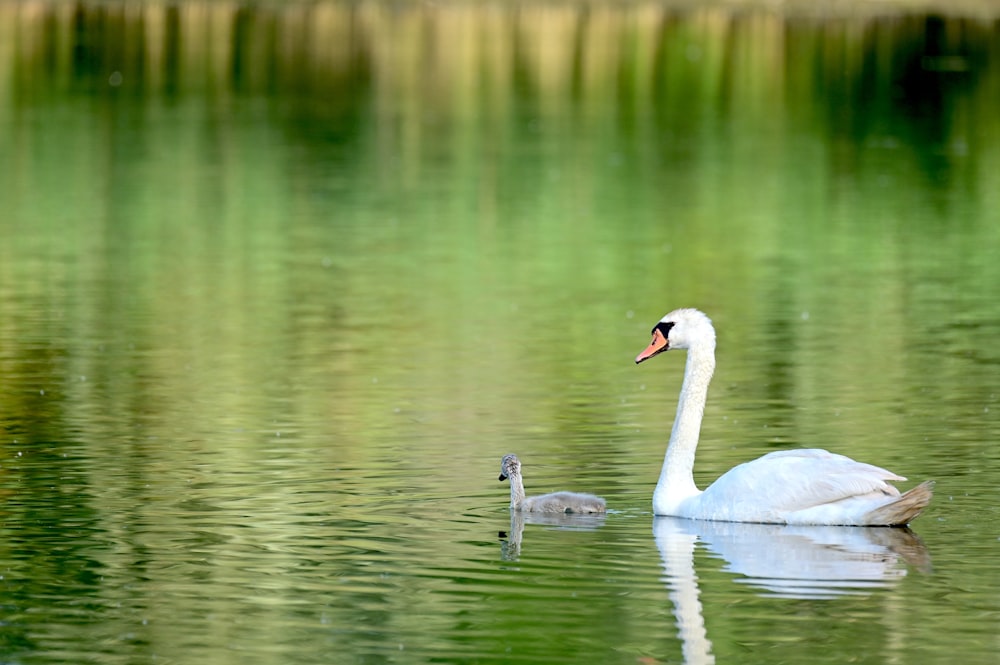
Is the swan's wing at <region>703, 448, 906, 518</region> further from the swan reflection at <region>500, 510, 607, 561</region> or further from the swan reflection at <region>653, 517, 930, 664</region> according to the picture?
the swan reflection at <region>500, 510, 607, 561</region>

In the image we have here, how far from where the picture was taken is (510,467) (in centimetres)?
1484

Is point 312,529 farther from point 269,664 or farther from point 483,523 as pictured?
point 269,664

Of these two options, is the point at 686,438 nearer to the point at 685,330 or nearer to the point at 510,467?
the point at 685,330

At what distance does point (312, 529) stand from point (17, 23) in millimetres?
92702

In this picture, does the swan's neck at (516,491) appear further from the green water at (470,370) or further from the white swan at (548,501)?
the green water at (470,370)

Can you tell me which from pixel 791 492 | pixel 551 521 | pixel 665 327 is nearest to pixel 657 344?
pixel 665 327

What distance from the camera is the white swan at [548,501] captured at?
14523 millimetres

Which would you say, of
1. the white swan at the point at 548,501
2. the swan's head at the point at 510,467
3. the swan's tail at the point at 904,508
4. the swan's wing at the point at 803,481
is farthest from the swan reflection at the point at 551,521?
the swan's tail at the point at 904,508

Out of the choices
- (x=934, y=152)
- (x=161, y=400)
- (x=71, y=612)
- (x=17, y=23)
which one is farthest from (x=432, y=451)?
(x=17, y=23)

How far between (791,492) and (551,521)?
158 cm

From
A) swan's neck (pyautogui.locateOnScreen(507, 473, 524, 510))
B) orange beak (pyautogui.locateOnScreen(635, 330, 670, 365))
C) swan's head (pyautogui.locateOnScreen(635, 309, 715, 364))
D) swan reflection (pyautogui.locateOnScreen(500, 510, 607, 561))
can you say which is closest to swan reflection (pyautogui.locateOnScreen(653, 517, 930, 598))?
swan reflection (pyautogui.locateOnScreen(500, 510, 607, 561))

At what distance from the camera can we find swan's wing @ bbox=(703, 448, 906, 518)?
13805 millimetres

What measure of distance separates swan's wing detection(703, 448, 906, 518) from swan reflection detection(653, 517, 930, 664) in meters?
0.19

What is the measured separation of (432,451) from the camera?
1733cm
